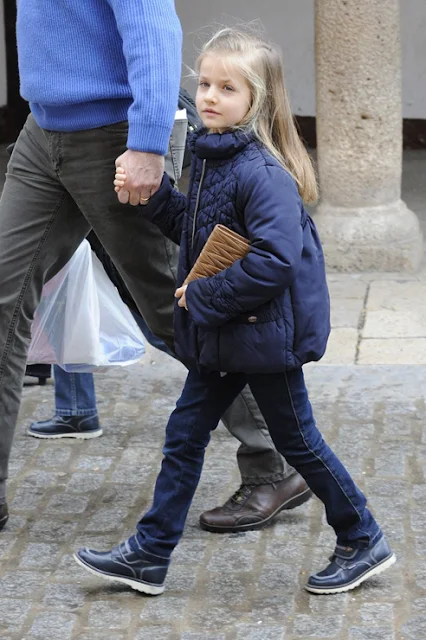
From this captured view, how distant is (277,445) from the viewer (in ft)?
10.4

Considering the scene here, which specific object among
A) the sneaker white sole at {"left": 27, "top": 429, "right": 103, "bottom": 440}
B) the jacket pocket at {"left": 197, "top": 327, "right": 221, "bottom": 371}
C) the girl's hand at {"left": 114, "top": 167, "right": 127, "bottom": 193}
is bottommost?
the sneaker white sole at {"left": 27, "top": 429, "right": 103, "bottom": 440}

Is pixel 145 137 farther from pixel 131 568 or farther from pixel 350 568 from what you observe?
pixel 350 568

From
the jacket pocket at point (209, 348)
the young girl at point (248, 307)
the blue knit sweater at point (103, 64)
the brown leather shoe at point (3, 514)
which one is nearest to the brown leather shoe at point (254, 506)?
the young girl at point (248, 307)

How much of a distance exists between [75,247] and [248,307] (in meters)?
0.90

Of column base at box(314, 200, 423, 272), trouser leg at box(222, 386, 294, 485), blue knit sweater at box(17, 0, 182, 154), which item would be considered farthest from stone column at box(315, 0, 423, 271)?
blue knit sweater at box(17, 0, 182, 154)

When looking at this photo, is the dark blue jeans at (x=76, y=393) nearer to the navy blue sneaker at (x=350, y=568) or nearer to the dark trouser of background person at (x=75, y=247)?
the dark trouser of background person at (x=75, y=247)

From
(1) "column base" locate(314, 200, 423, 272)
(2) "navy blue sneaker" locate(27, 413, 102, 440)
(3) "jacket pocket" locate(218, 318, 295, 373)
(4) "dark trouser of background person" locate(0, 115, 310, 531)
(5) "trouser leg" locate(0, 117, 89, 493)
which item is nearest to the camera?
(3) "jacket pocket" locate(218, 318, 295, 373)

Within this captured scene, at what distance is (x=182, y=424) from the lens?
316cm

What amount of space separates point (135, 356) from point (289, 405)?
147cm

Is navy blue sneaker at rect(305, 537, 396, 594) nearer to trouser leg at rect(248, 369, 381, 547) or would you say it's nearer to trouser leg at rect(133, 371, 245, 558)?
trouser leg at rect(248, 369, 381, 547)

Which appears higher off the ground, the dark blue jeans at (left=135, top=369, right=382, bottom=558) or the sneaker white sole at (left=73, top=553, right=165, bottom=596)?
the dark blue jeans at (left=135, top=369, right=382, bottom=558)

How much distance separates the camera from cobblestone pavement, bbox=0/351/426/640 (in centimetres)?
304

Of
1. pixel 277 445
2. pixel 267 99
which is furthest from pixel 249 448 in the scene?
pixel 267 99

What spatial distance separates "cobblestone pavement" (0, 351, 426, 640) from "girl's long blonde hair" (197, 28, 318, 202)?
987mm
